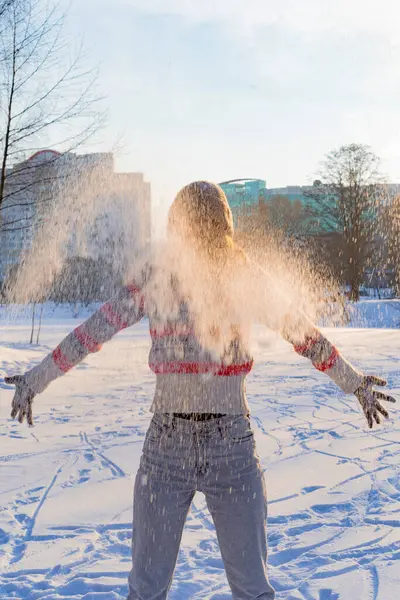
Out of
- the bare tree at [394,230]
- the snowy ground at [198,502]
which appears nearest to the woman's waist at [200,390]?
the snowy ground at [198,502]

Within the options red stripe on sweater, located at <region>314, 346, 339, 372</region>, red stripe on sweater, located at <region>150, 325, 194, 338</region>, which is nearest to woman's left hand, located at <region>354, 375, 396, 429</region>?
red stripe on sweater, located at <region>314, 346, 339, 372</region>

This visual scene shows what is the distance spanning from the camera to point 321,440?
219 inches

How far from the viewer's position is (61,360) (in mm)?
1970

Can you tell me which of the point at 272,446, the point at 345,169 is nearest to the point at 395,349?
the point at 272,446

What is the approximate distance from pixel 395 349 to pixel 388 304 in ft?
39.6

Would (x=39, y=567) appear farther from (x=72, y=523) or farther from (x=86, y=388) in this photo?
(x=86, y=388)

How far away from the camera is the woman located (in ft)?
5.98

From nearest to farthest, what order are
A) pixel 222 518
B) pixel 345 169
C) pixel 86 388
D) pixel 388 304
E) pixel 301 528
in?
1. pixel 222 518
2. pixel 301 528
3. pixel 86 388
4. pixel 388 304
5. pixel 345 169

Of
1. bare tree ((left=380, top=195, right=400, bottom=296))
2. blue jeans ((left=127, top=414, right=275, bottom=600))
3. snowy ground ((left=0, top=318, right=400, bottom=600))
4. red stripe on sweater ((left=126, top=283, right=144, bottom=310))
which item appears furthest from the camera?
bare tree ((left=380, top=195, right=400, bottom=296))

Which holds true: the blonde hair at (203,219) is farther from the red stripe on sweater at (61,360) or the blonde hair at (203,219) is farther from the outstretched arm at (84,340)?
the red stripe on sweater at (61,360)

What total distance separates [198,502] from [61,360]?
2.52 m

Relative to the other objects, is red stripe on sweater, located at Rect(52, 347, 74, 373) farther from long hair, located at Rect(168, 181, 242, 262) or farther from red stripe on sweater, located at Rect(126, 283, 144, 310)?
long hair, located at Rect(168, 181, 242, 262)

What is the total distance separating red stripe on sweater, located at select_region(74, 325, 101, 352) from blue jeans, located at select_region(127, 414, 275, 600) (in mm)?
320

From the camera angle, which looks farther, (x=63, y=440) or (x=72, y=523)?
(x=63, y=440)
